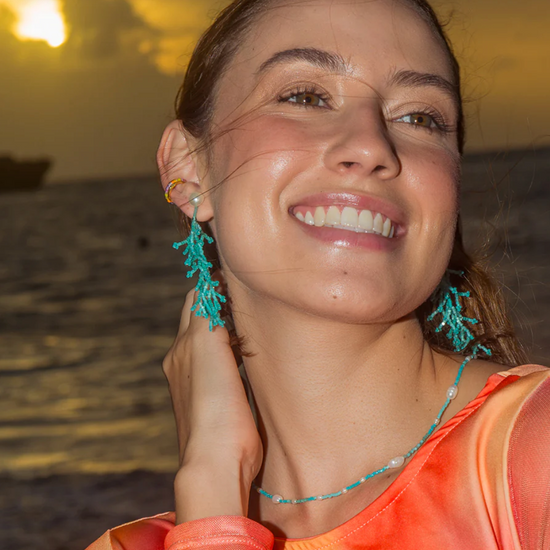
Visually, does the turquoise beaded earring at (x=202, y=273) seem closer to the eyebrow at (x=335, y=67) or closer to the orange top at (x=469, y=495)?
the eyebrow at (x=335, y=67)

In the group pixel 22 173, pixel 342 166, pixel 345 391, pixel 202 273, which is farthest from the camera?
pixel 22 173

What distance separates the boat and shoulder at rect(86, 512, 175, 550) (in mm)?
95221

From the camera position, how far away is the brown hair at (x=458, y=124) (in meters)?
2.66

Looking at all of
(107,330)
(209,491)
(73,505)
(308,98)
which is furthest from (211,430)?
(107,330)

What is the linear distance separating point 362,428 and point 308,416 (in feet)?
0.57

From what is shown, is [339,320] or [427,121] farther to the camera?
[427,121]

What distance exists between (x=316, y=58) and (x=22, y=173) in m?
97.0

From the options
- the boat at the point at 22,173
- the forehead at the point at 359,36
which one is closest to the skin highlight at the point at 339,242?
the forehead at the point at 359,36

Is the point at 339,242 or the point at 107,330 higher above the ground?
the point at 339,242

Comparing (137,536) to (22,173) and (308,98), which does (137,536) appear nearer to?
(308,98)

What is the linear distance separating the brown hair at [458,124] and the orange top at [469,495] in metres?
0.48

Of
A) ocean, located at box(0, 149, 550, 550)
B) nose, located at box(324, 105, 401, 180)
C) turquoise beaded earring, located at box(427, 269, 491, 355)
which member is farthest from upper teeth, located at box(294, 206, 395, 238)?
turquoise beaded earring, located at box(427, 269, 491, 355)

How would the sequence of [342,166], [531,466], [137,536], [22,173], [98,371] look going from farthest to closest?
[22,173], [98,371], [137,536], [342,166], [531,466]

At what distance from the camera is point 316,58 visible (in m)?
2.35
